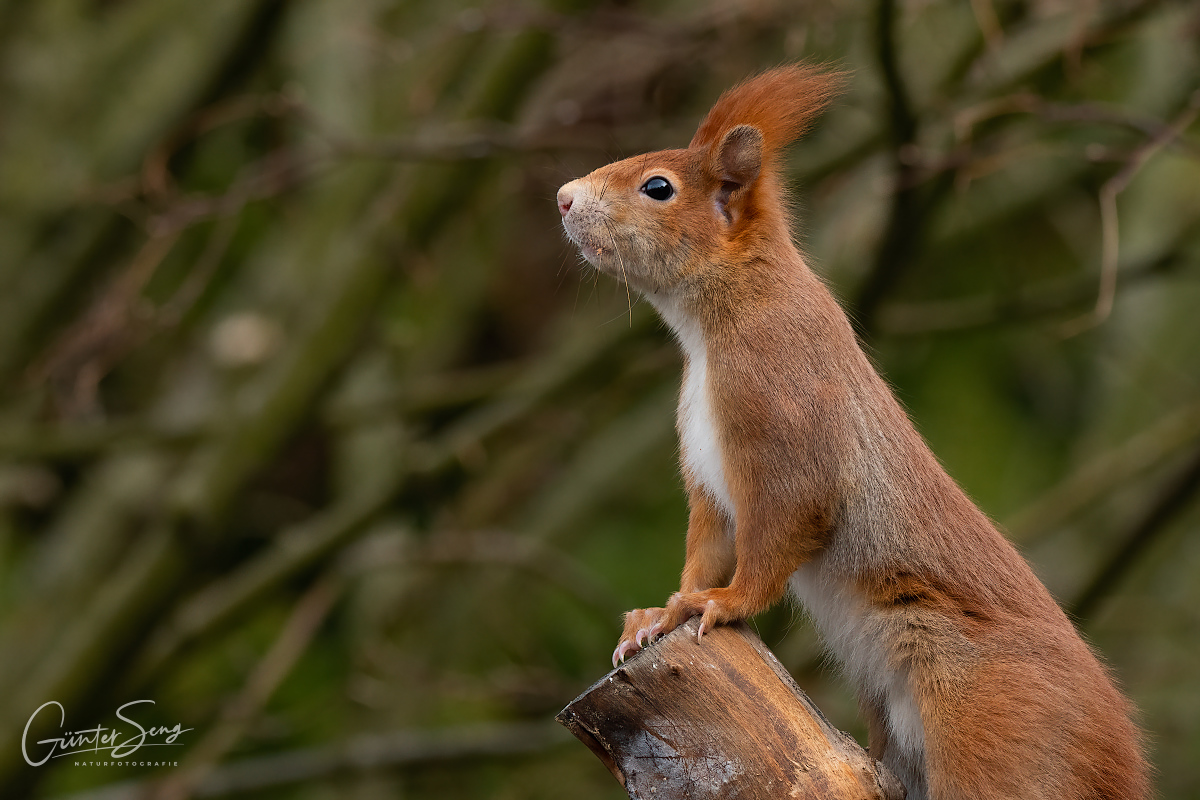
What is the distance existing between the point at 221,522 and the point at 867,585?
2816 mm

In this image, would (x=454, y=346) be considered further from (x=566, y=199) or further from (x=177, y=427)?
(x=566, y=199)

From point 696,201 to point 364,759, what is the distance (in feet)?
10.1

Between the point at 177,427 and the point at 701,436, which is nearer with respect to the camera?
the point at 701,436

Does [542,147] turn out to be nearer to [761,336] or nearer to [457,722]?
[761,336]

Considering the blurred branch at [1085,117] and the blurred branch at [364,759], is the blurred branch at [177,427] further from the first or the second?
the blurred branch at [1085,117]

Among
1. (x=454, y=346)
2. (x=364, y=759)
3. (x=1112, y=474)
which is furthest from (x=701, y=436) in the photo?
(x=454, y=346)

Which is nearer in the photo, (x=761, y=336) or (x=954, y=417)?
(x=761, y=336)

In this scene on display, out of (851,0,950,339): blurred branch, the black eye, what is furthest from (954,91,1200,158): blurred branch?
the black eye

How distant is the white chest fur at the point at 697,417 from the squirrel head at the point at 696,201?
0.10 m

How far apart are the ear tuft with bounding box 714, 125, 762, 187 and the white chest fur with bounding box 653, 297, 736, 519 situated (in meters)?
0.36

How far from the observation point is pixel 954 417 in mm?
7477

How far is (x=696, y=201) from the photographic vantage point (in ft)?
10.4

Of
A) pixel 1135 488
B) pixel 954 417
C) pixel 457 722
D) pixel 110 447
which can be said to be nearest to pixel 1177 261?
pixel 1135 488

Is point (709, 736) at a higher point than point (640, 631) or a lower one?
lower
